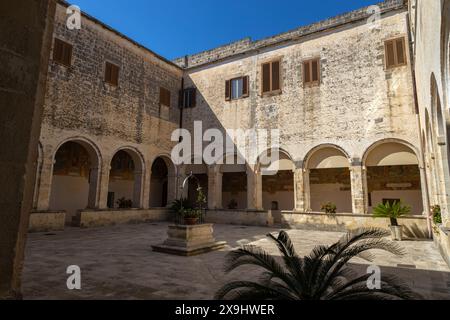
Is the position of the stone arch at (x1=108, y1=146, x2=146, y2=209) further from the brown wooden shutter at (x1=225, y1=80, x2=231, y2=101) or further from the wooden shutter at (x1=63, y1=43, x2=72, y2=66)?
the brown wooden shutter at (x1=225, y1=80, x2=231, y2=101)

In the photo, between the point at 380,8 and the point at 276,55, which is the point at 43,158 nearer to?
the point at 276,55

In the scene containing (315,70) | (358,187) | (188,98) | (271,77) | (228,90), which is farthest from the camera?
(188,98)

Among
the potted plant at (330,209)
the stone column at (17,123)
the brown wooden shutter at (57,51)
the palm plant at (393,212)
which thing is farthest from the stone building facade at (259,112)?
the stone column at (17,123)

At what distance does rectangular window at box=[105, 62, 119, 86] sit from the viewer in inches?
527

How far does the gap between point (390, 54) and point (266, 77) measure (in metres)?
5.47

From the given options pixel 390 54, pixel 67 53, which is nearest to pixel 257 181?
pixel 390 54

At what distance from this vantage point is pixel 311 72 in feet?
45.0

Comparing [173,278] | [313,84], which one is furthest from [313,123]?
[173,278]

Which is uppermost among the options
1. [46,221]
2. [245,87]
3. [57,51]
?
[245,87]

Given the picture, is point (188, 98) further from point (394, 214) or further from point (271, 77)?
point (394, 214)

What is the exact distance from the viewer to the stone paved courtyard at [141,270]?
4328 mm

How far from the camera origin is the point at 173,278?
16.8ft

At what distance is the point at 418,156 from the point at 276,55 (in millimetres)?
7844

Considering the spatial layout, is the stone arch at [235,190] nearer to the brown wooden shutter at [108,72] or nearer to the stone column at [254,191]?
the stone column at [254,191]
